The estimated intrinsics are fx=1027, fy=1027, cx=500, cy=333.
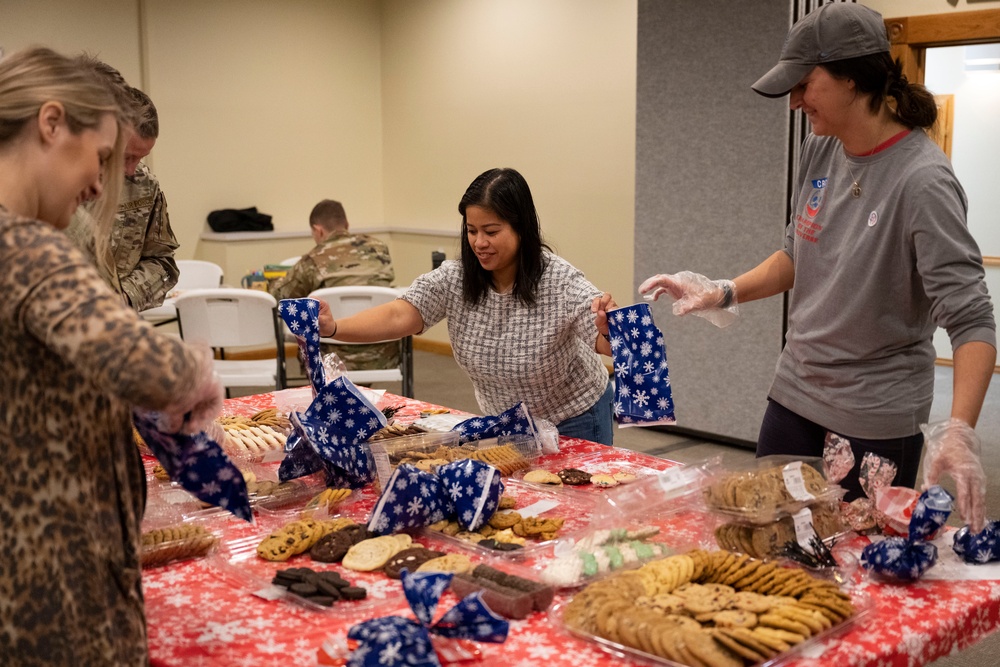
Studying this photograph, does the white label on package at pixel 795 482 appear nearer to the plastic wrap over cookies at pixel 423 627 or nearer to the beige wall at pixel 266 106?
the plastic wrap over cookies at pixel 423 627

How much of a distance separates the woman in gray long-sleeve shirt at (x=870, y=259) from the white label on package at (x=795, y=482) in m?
0.32

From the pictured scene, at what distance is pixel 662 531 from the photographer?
1830mm

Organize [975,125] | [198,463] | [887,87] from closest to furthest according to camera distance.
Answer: [198,463]
[887,87]
[975,125]

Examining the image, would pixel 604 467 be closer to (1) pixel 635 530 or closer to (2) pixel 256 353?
(1) pixel 635 530

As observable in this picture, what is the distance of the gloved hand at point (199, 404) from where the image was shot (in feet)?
3.78

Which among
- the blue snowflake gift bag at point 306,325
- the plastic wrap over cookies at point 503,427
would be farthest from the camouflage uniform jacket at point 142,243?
the plastic wrap over cookies at point 503,427

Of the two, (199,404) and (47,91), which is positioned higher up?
(47,91)

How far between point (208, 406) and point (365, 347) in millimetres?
3900

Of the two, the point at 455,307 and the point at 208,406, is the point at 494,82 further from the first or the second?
the point at 208,406

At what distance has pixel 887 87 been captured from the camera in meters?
2.09

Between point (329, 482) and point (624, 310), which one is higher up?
point (624, 310)

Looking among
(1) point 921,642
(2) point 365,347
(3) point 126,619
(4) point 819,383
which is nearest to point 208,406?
(3) point 126,619

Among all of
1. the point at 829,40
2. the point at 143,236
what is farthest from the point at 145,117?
the point at 829,40

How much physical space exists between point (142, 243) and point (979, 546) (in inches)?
91.3
